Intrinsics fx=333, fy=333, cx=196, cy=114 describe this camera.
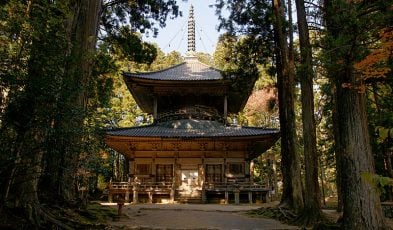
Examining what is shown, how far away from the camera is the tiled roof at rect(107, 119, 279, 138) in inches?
712

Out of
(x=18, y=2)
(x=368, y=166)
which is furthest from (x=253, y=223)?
(x=18, y=2)

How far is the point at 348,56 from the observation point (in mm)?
6398

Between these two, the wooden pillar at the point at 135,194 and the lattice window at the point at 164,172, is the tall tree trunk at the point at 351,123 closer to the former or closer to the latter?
the wooden pillar at the point at 135,194

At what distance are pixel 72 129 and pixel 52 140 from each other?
13.8 inches

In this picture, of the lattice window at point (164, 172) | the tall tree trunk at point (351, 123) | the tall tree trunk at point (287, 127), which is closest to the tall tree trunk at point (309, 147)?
the tall tree trunk at point (287, 127)

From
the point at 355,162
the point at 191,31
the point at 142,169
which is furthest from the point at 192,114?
the point at 191,31

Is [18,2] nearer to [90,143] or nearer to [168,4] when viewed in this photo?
[90,143]

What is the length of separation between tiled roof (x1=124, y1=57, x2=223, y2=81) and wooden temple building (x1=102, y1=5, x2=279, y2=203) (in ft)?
0.21

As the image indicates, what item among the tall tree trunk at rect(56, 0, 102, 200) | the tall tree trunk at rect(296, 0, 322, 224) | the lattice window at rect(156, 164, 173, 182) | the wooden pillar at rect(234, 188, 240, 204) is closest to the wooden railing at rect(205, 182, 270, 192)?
the wooden pillar at rect(234, 188, 240, 204)

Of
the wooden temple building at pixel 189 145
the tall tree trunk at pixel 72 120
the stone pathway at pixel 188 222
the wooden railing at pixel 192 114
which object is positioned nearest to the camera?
the tall tree trunk at pixel 72 120

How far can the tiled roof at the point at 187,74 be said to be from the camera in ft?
66.6

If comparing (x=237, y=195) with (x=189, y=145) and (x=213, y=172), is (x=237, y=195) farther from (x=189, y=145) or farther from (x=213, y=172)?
(x=189, y=145)

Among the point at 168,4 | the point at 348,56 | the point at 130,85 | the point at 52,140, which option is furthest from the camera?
the point at 130,85

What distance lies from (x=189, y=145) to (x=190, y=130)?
1144 mm
